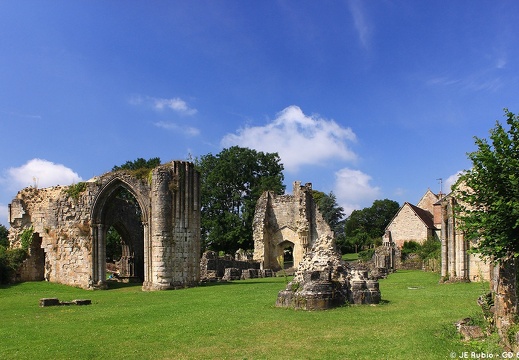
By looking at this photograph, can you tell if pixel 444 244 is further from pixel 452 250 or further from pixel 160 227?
pixel 160 227

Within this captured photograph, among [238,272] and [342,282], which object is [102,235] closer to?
[238,272]

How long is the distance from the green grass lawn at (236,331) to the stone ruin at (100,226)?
757cm

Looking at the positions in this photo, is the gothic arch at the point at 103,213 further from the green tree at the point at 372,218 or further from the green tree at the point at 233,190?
the green tree at the point at 372,218

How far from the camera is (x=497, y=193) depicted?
7586 mm

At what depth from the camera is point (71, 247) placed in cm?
2411

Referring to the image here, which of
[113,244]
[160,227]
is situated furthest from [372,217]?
[160,227]

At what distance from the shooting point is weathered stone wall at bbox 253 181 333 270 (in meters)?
38.2

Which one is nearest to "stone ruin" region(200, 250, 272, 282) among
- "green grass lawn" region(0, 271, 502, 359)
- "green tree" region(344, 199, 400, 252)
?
"green grass lawn" region(0, 271, 502, 359)

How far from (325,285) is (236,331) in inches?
140

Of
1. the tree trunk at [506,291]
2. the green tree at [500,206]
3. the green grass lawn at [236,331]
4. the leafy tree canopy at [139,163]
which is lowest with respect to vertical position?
the green grass lawn at [236,331]

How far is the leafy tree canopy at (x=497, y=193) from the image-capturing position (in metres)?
7.29

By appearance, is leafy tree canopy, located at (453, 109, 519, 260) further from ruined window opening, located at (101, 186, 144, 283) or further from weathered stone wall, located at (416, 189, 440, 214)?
weathered stone wall, located at (416, 189, 440, 214)

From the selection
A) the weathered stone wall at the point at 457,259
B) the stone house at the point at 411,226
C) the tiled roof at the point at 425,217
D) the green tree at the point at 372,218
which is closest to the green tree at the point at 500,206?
the weathered stone wall at the point at 457,259

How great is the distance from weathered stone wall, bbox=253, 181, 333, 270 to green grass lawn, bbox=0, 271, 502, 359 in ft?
78.7
